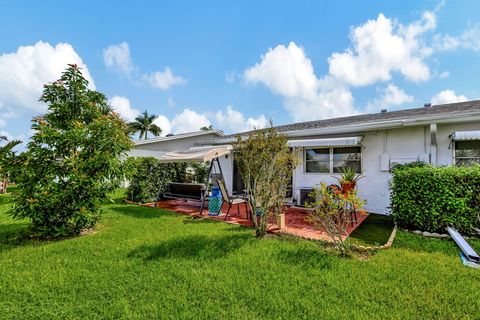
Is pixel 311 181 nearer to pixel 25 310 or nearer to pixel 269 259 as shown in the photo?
pixel 269 259

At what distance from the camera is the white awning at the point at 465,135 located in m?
7.67

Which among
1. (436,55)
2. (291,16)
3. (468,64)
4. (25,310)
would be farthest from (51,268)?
(468,64)

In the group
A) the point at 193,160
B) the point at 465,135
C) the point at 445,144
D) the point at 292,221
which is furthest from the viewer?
the point at 193,160

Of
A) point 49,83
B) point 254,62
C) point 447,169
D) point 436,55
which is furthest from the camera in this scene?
point 254,62

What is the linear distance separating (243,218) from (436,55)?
14012 millimetres

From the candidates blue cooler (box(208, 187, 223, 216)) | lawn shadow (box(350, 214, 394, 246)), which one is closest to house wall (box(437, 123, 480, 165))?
lawn shadow (box(350, 214, 394, 246))

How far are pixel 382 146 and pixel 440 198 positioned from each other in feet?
12.1

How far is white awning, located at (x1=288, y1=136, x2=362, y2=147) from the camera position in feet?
32.3

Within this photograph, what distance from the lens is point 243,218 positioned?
30.2ft

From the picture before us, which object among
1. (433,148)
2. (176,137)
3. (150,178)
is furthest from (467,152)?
(176,137)

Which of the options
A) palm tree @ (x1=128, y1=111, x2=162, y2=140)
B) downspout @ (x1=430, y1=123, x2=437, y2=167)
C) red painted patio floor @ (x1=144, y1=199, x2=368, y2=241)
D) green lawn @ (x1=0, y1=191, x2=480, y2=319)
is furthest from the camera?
palm tree @ (x1=128, y1=111, x2=162, y2=140)

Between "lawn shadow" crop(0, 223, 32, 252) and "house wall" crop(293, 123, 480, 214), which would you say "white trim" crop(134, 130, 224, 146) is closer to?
"lawn shadow" crop(0, 223, 32, 252)

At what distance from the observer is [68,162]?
6.73m

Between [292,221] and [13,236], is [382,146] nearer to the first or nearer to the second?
[292,221]
